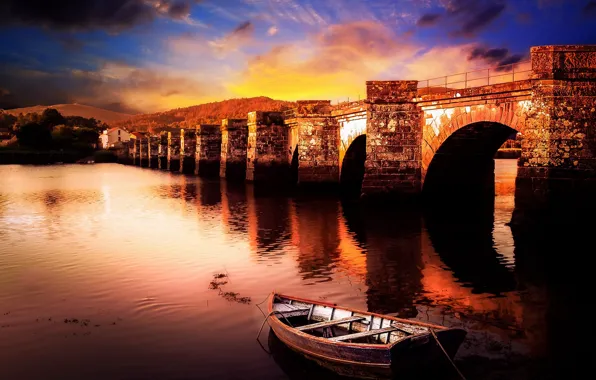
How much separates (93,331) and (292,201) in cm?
1895

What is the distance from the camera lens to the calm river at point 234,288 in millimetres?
6852

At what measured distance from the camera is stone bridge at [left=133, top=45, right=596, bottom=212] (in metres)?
15.1

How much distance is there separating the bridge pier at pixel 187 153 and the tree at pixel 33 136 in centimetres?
5702

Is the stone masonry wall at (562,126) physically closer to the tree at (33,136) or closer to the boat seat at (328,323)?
the boat seat at (328,323)

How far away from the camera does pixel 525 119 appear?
16.2 m

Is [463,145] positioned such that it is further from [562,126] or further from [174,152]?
[174,152]

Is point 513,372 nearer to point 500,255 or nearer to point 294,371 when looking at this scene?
point 294,371

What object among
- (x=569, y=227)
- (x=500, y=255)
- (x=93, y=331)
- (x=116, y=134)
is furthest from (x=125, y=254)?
(x=116, y=134)

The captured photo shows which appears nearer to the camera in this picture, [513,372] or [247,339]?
[513,372]

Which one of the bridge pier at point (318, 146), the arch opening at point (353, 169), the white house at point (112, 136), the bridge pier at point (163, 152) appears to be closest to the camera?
the arch opening at point (353, 169)

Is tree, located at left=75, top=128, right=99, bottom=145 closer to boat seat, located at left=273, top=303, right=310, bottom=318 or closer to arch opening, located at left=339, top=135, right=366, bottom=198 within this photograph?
arch opening, located at left=339, top=135, right=366, bottom=198

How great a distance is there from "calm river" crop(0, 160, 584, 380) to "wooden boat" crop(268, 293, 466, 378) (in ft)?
0.97

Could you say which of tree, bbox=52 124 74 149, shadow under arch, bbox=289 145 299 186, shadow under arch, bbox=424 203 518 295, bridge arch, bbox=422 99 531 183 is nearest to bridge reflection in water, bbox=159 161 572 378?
shadow under arch, bbox=424 203 518 295

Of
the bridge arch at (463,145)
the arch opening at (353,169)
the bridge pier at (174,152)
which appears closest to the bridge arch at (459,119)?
the bridge arch at (463,145)
